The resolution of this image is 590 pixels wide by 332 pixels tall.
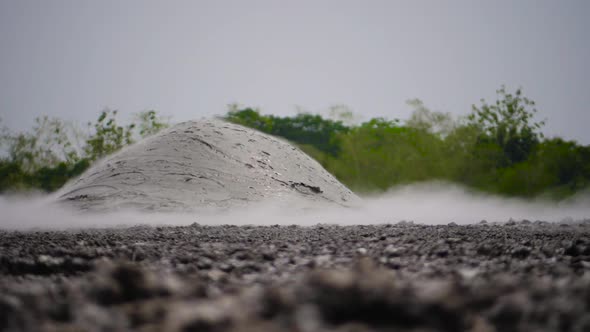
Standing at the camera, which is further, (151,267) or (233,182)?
(233,182)

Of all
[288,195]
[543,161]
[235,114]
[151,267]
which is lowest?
[151,267]

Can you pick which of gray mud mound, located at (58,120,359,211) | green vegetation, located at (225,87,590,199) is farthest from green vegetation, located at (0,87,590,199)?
gray mud mound, located at (58,120,359,211)

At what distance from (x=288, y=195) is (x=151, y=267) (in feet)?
30.4

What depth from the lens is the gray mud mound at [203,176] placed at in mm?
11070

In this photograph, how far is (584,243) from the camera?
4188mm

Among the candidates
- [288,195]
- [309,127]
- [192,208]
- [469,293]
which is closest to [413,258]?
[469,293]

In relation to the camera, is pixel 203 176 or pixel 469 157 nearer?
pixel 203 176

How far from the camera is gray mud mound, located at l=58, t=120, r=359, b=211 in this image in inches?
436

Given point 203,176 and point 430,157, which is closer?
point 203,176

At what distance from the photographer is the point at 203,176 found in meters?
11.9

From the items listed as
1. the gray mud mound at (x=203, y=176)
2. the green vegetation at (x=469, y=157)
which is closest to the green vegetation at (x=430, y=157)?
the green vegetation at (x=469, y=157)

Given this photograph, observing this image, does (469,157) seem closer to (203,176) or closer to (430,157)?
(430,157)

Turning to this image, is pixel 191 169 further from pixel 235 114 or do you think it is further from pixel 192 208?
pixel 235 114

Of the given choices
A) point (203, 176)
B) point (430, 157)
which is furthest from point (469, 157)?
point (203, 176)
